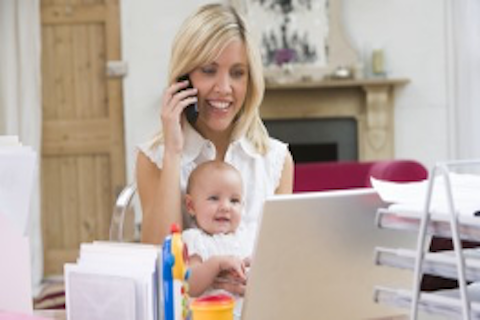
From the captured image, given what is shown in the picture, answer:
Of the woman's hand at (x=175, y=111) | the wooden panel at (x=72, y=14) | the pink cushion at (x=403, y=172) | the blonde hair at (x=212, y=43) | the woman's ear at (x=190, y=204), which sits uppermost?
the wooden panel at (x=72, y=14)

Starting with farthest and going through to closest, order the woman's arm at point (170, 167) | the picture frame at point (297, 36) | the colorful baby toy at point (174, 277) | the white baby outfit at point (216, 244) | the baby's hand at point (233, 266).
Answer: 1. the picture frame at point (297, 36)
2. the woman's arm at point (170, 167)
3. the white baby outfit at point (216, 244)
4. the baby's hand at point (233, 266)
5. the colorful baby toy at point (174, 277)

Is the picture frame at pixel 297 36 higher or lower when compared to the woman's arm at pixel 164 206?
higher

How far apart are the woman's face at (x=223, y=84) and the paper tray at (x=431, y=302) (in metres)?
0.86

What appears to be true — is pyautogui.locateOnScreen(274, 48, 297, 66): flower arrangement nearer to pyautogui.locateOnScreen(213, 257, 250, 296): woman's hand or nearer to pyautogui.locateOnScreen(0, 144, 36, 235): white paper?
pyautogui.locateOnScreen(213, 257, 250, 296): woman's hand

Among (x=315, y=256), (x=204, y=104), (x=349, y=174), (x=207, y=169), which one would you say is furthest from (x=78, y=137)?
(x=315, y=256)

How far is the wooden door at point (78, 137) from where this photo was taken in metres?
6.10

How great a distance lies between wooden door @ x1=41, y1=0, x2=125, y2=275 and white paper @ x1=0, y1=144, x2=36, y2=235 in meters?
4.71

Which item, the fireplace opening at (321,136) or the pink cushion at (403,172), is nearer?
the pink cushion at (403,172)

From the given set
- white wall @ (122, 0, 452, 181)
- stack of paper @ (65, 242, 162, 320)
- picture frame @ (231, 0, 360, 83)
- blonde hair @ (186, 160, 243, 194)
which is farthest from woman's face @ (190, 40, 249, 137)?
white wall @ (122, 0, 452, 181)

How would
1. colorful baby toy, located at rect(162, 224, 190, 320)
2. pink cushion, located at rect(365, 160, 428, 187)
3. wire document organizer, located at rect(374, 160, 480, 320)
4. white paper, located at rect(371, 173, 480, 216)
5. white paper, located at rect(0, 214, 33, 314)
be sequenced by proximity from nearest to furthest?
1. wire document organizer, located at rect(374, 160, 480, 320)
2. white paper, located at rect(371, 173, 480, 216)
3. colorful baby toy, located at rect(162, 224, 190, 320)
4. white paper, located at rect(0, 214, 33, 314)
5. pink cushion, located at rect(365, 160, 428, 187)

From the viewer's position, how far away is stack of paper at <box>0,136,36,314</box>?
4.59ft

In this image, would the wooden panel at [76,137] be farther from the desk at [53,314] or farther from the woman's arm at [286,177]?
the desk at [53,314]

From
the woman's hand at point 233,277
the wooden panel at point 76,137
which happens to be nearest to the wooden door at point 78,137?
the wooden panel at point 76,137

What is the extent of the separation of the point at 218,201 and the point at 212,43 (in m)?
0.31
